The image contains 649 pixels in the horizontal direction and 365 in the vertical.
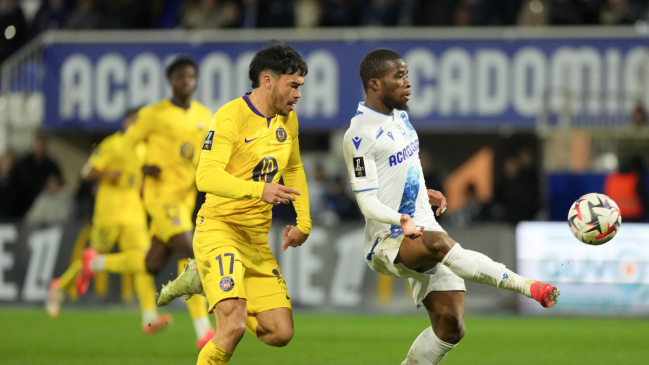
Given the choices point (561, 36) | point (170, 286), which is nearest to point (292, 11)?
point (561, 36)

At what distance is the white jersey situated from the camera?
6.12 meters

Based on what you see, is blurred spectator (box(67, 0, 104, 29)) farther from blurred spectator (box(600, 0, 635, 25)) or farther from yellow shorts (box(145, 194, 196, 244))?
yellow shorts (box(145, 194, 196, 244))

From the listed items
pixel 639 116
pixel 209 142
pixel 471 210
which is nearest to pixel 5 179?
pixel 471 210

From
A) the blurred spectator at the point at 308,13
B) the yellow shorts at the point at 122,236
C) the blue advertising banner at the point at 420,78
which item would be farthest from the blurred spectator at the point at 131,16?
the yellow shorts at the point at 122,236

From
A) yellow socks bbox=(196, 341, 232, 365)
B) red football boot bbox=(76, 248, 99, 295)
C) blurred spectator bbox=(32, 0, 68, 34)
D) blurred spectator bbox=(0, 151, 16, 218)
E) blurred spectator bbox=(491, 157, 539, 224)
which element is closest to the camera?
yellow socks bbox=(196, 341, 232, 365)

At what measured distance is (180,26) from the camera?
18375 mm

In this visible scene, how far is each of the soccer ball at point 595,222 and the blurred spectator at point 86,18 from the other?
13.7 metres

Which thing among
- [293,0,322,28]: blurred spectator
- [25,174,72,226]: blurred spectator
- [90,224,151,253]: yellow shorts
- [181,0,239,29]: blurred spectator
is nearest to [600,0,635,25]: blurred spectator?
[293,0,322,28]: blurred spectator

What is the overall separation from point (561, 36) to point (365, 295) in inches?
225

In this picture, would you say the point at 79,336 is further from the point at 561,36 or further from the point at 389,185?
the point at 561,36

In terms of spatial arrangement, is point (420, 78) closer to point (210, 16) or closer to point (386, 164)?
point (210, 16)

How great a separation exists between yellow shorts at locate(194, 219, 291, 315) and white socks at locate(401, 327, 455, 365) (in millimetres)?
969

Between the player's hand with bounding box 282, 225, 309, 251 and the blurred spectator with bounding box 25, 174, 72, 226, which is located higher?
the player's hand with bounding box 282, 225, 309, 251

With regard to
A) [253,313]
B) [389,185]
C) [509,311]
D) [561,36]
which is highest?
[561,36]
